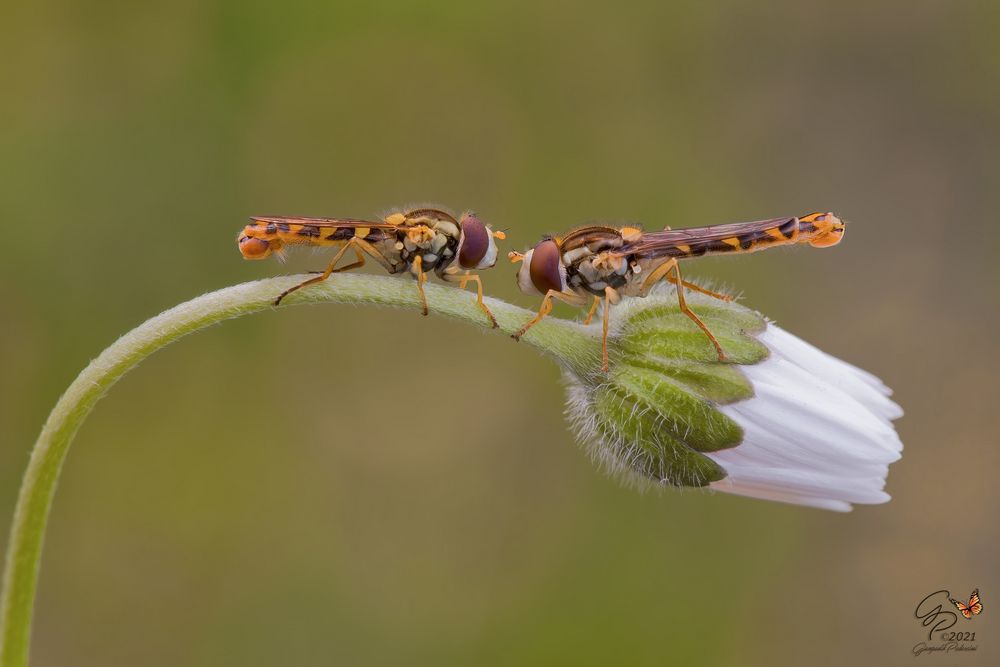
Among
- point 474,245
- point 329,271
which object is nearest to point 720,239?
point 474,245

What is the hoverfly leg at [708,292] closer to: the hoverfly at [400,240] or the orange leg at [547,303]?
the orange leg at [547,303]

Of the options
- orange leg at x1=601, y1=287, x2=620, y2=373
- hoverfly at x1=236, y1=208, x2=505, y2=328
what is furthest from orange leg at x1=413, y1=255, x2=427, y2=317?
orange leg at x1=601, y1=287, x2=620, y2=373

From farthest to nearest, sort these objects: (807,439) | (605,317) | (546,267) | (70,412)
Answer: (546,267) < (605,317) < (807,439) < (70,412)

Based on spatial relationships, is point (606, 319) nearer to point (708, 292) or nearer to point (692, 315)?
point (692, 315)

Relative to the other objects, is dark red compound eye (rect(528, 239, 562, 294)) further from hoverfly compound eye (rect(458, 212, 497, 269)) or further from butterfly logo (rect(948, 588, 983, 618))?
butterfly logo (rect(948, 588, 983, 618))

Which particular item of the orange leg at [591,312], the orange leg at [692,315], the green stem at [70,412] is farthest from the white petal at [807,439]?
Answer: the green stem at [70,412]
